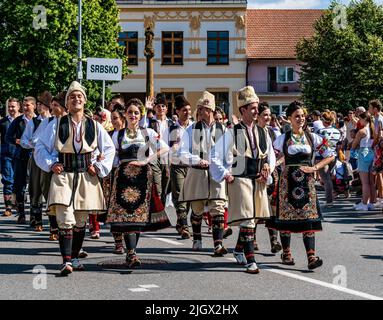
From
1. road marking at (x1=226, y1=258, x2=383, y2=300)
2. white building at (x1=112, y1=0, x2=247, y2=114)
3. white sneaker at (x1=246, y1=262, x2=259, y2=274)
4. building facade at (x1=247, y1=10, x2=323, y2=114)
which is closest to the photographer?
road marking at (x1=226, y1=258, x2=383, y2=300)

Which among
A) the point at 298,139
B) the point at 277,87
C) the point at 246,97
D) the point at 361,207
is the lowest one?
the point at 361,207

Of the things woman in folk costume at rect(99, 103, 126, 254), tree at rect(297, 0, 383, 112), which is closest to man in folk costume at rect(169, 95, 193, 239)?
woman in folk costume at rect(99, 103, 126, 254)

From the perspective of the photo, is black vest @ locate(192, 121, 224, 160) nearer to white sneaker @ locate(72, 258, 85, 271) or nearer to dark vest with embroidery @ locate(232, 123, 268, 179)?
dark vest with embroidery @ locate(232, 123, 268, 179)

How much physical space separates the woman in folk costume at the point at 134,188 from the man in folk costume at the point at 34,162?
320 centimetres

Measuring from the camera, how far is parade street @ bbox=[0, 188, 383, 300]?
823 cm

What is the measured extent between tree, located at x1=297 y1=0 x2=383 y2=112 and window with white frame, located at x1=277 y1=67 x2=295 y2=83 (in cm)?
641

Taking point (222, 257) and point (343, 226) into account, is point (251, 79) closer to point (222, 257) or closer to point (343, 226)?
point (343, 226)

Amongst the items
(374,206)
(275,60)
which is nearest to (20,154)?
(374,206)

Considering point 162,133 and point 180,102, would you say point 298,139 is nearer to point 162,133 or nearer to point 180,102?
point 180,102

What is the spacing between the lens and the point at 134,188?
32.7 ft

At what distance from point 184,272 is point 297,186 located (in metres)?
1.67

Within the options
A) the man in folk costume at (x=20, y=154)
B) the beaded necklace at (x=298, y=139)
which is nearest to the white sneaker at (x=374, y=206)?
the man in folk costume at (x=20, y=154)
